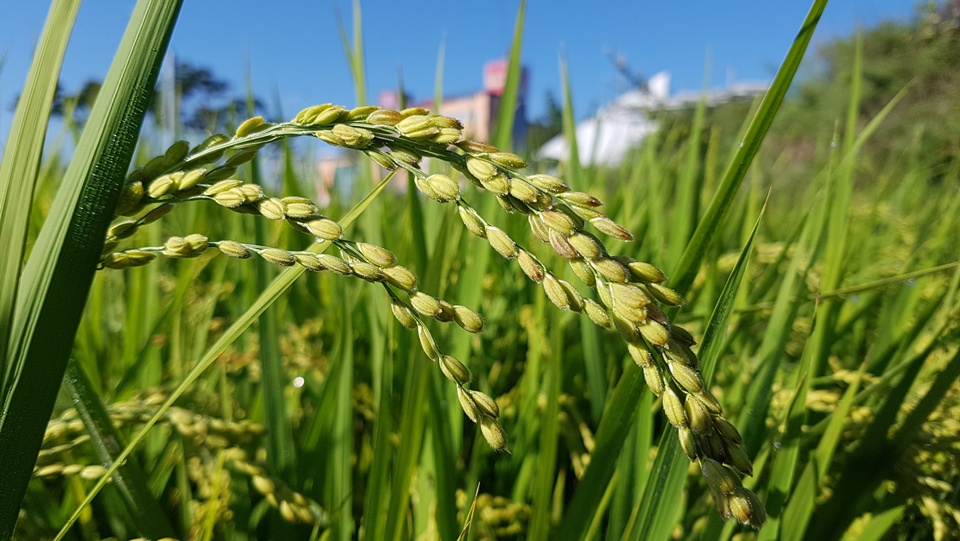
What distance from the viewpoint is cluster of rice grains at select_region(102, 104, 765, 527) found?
1.40 ft

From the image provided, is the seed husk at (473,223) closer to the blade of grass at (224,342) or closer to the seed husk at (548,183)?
the seed husk at (548,183)

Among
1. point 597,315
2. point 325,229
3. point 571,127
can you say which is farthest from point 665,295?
point 571,127

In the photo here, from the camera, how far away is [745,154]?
63cm

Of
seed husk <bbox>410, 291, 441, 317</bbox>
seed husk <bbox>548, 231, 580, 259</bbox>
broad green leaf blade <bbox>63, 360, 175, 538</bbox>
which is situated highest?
seed husk <bbox>548, 231, 580, 259</bbox>

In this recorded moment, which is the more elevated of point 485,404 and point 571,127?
point 571,127

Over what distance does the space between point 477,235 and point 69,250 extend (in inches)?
11.4

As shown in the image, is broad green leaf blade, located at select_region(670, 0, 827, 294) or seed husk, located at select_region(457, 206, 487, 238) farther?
broad green leaf blade, located at select_region(670, 0, 827, 294)

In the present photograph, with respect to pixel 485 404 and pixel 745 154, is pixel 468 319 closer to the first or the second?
pixel 485 404

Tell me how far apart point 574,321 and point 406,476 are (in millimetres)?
831

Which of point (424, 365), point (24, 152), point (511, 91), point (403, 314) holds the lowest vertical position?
point (424, 365)

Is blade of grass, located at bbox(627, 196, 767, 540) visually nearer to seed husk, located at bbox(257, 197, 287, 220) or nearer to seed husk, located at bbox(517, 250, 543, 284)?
seed husk, located at bbox(517, 250, 543, 284)

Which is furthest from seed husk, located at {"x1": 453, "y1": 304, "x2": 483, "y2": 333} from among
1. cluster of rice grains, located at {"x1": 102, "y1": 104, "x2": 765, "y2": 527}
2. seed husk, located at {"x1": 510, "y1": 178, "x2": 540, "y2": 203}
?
seed husk, located at {"x1": 510, "y1": 178, "x2": 540, "y2": 203}

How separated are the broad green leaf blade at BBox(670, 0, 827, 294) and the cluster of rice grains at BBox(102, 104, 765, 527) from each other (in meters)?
0.24

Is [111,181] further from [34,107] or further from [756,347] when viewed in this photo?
[756,347]
